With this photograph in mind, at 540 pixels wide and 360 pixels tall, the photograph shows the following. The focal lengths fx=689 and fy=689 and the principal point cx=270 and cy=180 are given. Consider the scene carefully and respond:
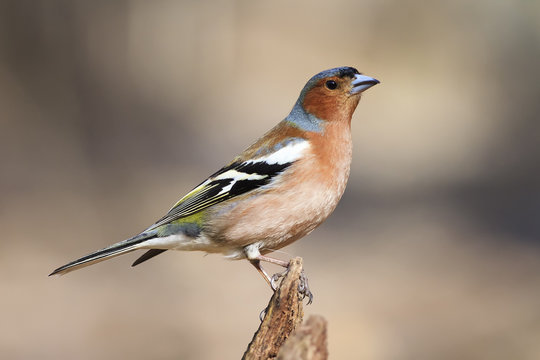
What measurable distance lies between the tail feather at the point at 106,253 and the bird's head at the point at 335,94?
136cm

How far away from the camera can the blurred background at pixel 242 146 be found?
7.81 m

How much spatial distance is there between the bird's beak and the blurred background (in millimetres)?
3676

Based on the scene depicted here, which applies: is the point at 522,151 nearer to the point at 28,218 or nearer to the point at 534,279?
the point at 534,279

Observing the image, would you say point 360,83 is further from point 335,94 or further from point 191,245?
point 191,245

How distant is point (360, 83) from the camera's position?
450cm

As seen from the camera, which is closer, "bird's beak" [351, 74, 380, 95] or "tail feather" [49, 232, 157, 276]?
"tail feather" [49, 232, 157, 276]

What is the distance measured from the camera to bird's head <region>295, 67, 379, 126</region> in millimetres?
4527

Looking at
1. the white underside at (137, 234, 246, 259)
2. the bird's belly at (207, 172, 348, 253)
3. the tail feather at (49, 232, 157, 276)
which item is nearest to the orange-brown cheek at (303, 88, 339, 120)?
the bird's belly at (207, 172, 348, 253)

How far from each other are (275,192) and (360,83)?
93cm

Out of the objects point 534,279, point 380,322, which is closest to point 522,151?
point 534,279

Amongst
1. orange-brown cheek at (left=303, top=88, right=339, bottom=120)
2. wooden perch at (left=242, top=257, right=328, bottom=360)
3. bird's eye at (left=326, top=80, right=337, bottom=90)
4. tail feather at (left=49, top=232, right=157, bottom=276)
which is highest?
bird's eye at (left=326, top=80, right=337, bottom=90)

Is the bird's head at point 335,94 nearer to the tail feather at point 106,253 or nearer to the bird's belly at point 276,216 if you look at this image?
Result: the bird's belly at point 276,216

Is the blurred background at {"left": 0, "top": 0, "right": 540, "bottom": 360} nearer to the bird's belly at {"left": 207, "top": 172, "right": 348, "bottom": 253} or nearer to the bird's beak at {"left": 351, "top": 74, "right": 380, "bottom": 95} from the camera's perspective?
the bird's belly at {"left": 207, "top": 172, "right": 348, "bottom": 253}

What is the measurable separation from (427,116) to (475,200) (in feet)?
14.5
